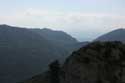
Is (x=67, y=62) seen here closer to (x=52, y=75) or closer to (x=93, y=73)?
(x=93, y=73)

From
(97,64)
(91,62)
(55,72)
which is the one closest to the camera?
(97,64)

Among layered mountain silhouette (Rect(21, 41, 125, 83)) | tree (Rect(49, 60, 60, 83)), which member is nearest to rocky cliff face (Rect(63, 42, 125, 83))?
layered mountain silhouette (Rect(21, 41, 125, 83))

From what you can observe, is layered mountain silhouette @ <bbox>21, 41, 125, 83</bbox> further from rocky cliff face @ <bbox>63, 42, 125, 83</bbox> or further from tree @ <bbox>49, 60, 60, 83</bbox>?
tree @ <bbox>49, 60, 60, 83</bbox>

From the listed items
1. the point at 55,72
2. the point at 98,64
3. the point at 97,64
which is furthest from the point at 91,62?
the point at 55,72

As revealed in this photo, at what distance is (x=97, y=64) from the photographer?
68.2 metres

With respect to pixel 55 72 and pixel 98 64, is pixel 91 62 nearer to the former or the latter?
pixel 98 64

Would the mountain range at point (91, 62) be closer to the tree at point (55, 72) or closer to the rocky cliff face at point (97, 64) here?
the rocky cliff face at point (97, 64)

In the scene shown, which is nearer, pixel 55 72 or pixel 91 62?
pixel 91 62

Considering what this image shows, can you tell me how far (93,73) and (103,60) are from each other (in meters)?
4.29

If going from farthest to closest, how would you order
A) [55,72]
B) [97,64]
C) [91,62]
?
[55,72]
[91,62]
[97,64]

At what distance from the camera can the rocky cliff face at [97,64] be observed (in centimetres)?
6688

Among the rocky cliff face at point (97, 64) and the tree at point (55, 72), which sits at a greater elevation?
the rocky cliff face at point (97, 64)

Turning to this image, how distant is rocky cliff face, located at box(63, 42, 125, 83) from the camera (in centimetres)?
6688

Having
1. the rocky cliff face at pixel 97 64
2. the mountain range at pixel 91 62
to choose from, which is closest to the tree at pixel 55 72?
the mountain range at pixel 91 62
